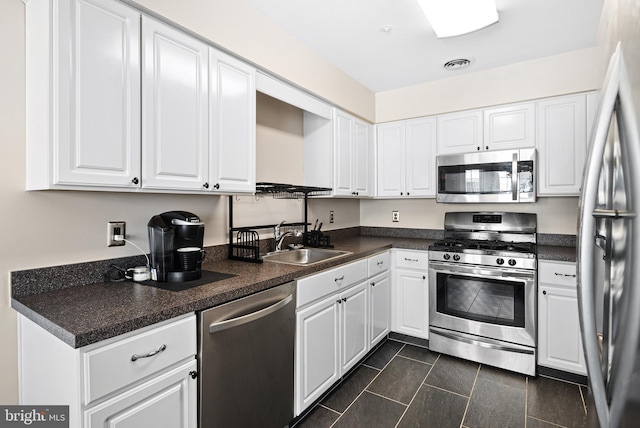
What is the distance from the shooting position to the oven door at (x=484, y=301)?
2496 millimetres

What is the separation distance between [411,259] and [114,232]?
2.30 metres

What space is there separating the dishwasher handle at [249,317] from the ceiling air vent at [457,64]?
236cm

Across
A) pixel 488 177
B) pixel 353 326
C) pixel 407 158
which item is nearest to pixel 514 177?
pixel 488 177

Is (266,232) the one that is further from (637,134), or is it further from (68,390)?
(637,134)

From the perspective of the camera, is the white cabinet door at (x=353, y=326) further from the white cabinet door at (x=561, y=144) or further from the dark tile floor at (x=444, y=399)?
the white cabinet door at (x=561, y=144)

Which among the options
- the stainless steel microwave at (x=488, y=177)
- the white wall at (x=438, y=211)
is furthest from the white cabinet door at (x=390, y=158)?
the stainless steel microwave at (x=488, y=177)

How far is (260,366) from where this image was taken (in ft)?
5.33

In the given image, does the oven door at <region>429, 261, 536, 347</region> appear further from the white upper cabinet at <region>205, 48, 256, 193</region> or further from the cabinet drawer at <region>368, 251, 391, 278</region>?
the white upper cabinet at <region>205, 48, 256, 193</region>

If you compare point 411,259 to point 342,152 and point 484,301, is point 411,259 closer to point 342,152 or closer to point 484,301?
point 484,301

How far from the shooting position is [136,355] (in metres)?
1.14

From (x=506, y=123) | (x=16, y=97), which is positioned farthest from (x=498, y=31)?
(x=16, y=97)

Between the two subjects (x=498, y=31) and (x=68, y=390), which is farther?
(x=498, y=31)

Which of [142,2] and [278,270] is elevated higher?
[142,2]

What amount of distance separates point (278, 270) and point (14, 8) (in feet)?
5.34
